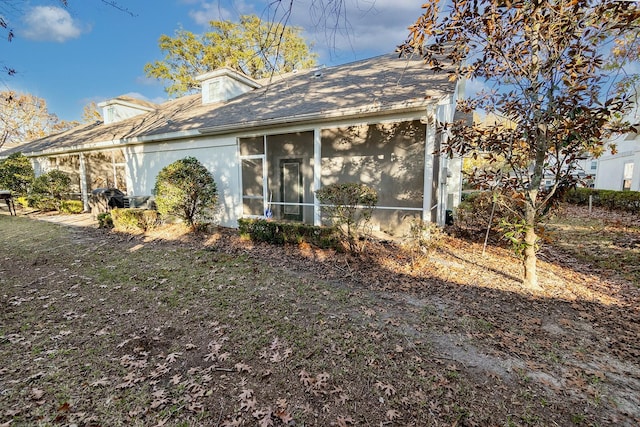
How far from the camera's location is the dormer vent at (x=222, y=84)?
41.5 ft

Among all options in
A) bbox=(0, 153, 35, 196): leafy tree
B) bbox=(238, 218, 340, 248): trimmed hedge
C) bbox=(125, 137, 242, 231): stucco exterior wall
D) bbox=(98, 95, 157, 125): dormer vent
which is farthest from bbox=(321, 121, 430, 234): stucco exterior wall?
bbox=(0, 153, 35, 196): leafy tree

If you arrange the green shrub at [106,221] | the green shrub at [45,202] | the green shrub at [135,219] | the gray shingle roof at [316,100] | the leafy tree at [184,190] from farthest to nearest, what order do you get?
the green shrub at [45,202] < the green shrub at [106,221] < the green shrub at [135,219] < the leafy tree at [184,190] < the gray shingle roof at [316,100]

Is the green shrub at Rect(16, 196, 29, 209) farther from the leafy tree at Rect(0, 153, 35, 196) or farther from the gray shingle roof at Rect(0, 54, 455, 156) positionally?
the gray shingle roof at Rect(0, 54, 455, 156)

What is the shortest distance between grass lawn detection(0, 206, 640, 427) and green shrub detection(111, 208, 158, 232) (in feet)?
9.40

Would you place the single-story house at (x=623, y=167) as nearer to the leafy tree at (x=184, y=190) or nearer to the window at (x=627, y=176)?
the window at (x=627, y=176)

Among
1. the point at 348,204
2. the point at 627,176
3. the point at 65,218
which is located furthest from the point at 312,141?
the point at 627,176

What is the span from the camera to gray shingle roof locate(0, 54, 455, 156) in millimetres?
6938

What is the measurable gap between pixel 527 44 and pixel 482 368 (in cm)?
465

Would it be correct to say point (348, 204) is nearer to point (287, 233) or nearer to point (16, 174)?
point (287, 233)

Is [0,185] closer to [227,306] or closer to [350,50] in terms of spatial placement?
[227,306]

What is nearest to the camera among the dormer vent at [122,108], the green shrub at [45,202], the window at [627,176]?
the green shrub at [45,202]

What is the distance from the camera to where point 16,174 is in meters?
14.2

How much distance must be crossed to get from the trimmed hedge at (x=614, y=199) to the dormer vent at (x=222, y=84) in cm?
1493

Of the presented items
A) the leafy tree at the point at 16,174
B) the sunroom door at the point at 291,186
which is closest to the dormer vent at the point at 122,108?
the leafy tree at the point at 16,174
